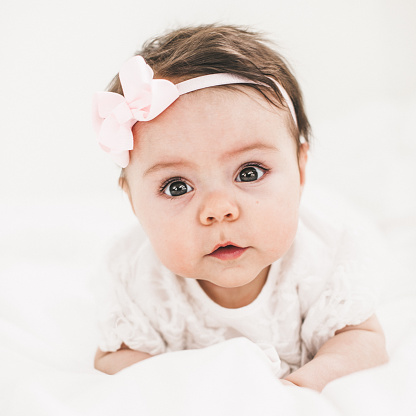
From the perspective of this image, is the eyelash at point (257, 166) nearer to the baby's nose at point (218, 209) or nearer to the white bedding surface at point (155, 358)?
the baby's nose at point (218, 209)

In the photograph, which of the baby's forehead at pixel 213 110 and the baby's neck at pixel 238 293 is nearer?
the baby's forehead at pixel 213 110

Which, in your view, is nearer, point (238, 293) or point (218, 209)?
point (218, 209)

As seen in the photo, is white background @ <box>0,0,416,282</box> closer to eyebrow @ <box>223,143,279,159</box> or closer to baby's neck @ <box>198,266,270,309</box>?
baby's neck @ <box>198,266,270,309</box>

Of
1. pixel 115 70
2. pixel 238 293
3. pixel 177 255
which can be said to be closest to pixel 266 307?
pixel 238 293

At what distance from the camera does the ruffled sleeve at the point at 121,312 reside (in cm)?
126

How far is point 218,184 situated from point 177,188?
3.4 inches

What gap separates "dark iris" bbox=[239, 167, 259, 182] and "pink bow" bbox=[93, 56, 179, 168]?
0.59ft

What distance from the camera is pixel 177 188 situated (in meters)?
1.07

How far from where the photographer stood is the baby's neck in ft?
4.13

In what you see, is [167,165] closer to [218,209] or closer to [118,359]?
[218,209]

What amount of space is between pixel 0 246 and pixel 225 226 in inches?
A: 38.4

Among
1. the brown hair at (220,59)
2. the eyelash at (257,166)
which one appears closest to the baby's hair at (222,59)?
the brown hair at (220,59)

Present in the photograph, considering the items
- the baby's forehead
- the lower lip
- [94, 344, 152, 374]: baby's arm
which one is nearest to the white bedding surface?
[94, 344, 152, 374]: baby's arm

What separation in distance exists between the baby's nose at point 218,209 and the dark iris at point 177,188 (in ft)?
0.22
